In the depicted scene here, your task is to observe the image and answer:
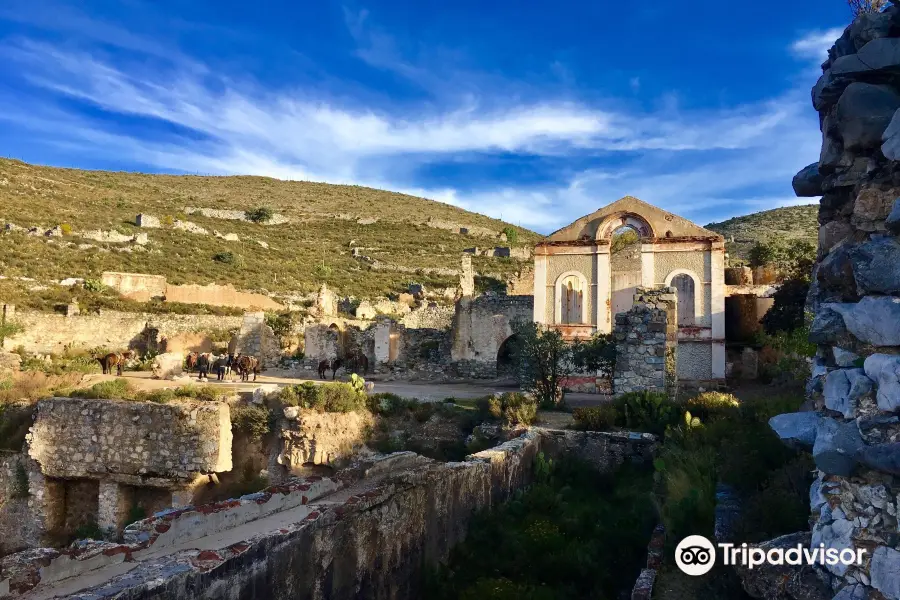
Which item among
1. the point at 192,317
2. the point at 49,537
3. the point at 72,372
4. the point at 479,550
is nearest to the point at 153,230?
the point at 192,317

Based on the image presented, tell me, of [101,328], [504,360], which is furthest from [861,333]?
[101,328]

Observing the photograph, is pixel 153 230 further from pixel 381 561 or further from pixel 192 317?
pixel 381 561

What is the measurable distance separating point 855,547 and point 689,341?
57.2 feet

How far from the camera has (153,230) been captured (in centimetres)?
4844

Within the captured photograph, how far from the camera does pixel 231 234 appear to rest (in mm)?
54031

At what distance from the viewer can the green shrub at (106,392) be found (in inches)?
455

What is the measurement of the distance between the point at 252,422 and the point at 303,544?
8.48m

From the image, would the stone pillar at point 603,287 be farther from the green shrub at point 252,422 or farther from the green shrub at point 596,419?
the green shrub at point 252,422

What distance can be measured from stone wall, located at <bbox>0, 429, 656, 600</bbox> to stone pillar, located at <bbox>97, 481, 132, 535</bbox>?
23.1 feet

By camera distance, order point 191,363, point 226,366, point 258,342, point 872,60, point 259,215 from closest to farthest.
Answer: point 872,60 < point 226,366 < point 191,363 < point 258,342 < point 259,215

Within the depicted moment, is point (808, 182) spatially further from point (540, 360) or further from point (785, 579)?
point (540, 360)

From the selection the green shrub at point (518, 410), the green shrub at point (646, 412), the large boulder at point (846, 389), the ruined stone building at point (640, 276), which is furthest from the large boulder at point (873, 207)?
the ruined stone building at point (640, 276)

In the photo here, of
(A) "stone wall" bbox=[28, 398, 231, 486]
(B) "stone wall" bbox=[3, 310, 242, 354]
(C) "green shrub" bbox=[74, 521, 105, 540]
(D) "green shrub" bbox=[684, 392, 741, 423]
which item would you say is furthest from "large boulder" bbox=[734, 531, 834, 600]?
(B) "stone wall" bbox=[3, 310, 242, 354]

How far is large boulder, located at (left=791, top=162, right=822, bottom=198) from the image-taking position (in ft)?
13.9
